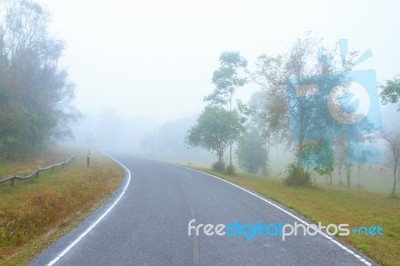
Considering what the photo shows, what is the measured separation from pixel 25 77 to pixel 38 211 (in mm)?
24330

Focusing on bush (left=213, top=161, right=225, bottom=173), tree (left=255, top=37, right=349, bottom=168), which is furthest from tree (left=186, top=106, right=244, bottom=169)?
tree (left=255, top=37, right=349, bottom=168)

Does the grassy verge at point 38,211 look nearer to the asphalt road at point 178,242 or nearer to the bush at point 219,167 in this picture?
the asphalt road at point 178,242

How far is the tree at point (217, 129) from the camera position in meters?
32.2

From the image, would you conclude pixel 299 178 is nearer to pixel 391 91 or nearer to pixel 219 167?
pixel 391 91

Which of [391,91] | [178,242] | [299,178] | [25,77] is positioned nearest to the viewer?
[178,242]

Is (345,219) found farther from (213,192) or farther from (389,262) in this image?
(213,192)

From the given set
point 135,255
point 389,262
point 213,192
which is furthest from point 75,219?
point 389,262

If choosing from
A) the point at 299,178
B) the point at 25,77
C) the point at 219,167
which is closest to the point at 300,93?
the point at 299,178

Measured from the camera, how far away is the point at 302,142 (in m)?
24.0

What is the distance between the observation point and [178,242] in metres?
8.14

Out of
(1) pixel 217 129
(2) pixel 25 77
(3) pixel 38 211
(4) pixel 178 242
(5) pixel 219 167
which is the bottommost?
(3) pixel 38 211

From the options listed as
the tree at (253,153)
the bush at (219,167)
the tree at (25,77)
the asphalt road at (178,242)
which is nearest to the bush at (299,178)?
the bush at (219,167)

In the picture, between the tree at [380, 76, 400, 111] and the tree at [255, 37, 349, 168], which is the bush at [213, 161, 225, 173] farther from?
the tree at [380, 76, 400, 111]

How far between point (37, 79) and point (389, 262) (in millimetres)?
34811
